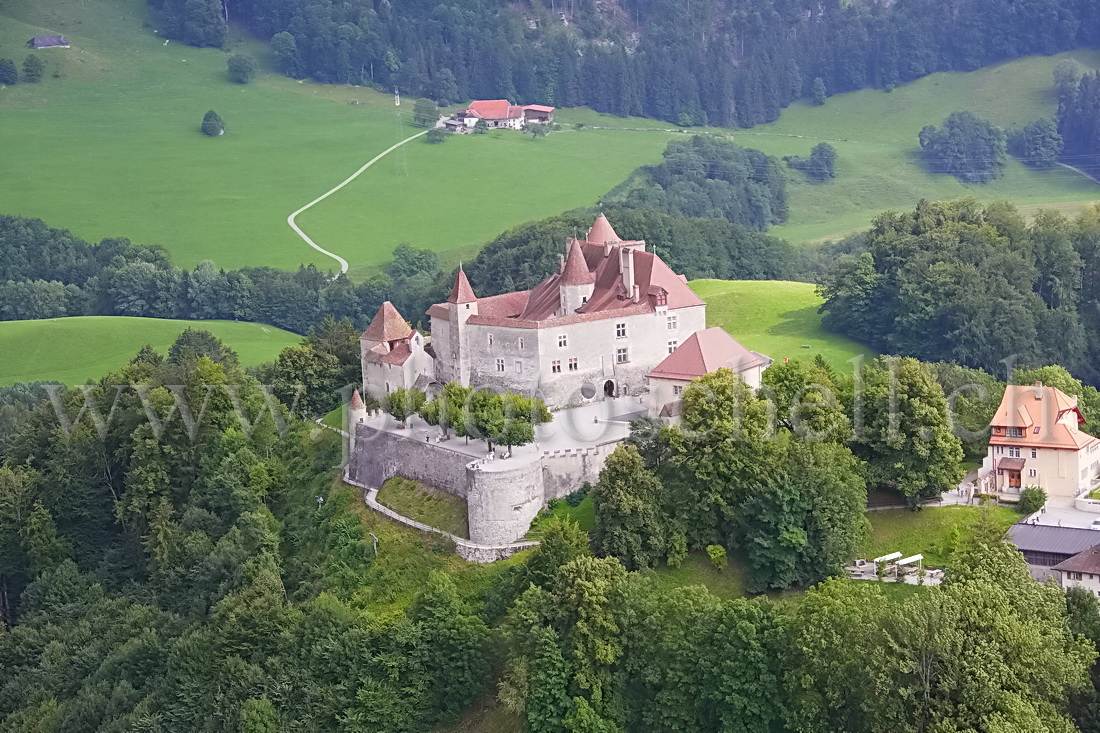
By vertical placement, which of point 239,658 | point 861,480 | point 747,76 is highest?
point 747,76

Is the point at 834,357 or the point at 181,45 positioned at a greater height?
the point at 181,45

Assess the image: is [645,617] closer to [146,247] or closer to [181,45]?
[146,247]

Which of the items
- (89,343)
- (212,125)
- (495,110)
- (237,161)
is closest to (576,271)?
(89,343)

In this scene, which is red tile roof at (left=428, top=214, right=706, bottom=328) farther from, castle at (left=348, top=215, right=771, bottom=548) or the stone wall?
the stone wall

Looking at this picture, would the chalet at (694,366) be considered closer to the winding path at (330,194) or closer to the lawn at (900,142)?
the winding path at (330,194)

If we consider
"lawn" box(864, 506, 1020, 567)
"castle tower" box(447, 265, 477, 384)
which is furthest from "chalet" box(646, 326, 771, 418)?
"castle tower" box(447, 265, 477, 384)

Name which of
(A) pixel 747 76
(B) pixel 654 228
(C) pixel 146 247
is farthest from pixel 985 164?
A: (C) pixel 146 247

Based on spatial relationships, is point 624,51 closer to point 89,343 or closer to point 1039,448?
point 89,343

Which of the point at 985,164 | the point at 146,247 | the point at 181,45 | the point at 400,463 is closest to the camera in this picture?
the point at 400,463
